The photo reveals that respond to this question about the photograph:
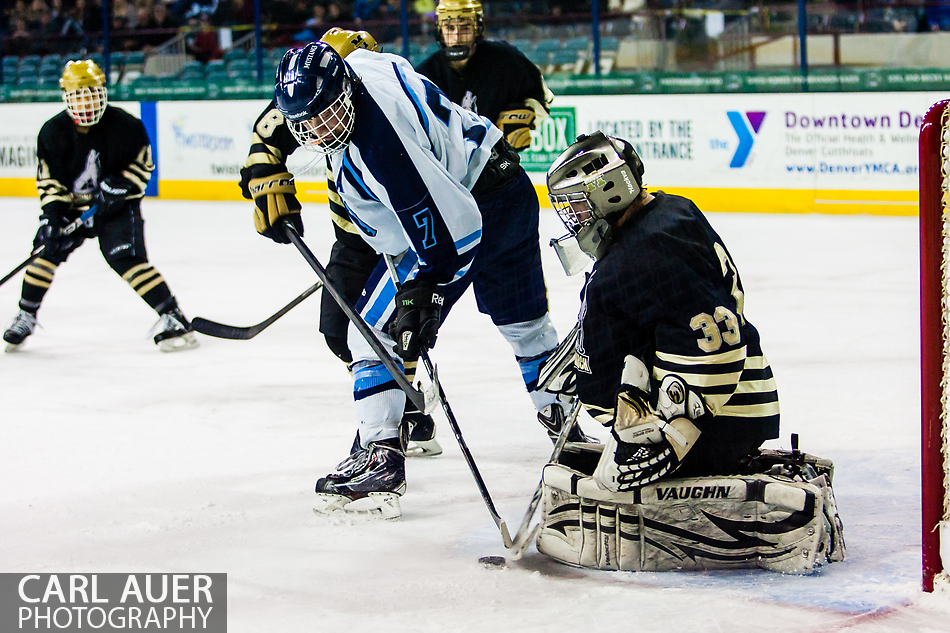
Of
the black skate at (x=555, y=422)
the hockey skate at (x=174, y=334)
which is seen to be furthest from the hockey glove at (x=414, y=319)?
the hockey skate at (x=174, y=334)

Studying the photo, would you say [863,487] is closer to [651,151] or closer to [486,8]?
[651,151]

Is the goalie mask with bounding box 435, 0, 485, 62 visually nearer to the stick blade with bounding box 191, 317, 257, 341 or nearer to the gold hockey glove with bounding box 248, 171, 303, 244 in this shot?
the stick blade with bounding box 191, 317, 257, 341

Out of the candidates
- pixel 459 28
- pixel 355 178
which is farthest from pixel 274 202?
pixel 459 28

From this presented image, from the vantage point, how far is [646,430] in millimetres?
2061

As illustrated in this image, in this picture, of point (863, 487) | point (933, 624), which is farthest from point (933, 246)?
point (863, 487)

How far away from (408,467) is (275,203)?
2.63ft

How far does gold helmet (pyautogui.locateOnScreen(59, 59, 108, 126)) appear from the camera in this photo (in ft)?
14.8

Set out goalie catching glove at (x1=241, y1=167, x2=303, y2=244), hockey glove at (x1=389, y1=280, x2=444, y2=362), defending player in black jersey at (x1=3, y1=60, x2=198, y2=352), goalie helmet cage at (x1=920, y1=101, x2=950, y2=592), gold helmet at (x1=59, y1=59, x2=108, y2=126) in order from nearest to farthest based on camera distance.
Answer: goalie helmet cage at (x1=920, y1=101, x2=950, y2=592), hockey glove at (x1=389, y1=280, x2=444, y2=362), goalie catching glove at (x1=241, y1=167, x2=303, y2=244), gold helmet at (x1=59, y1=59, x2=108, y2=126), defending player in black jersey at (x1=3, y1=60, x2=198, y2=352)

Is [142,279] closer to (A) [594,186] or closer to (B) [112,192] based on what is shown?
(B) [112,192]

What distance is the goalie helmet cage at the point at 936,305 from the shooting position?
1.88 meters

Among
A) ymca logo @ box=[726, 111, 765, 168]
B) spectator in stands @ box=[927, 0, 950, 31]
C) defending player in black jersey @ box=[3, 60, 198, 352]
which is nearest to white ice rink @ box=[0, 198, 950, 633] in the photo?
defending player in black jersey @ box=[3, 60, 198, 352]

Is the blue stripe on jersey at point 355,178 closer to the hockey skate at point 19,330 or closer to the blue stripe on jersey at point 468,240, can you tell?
the blue stripe on jersey at point 468,240

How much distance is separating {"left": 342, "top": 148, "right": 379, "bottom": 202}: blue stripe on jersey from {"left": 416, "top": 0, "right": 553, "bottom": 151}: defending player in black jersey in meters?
1.61

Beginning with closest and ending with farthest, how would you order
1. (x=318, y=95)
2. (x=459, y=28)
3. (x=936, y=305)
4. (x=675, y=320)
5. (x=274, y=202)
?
(x=936, y=305), (x=675, y=320), (x=318, y=95), (x=274, y=202), (x=459, y=28)
